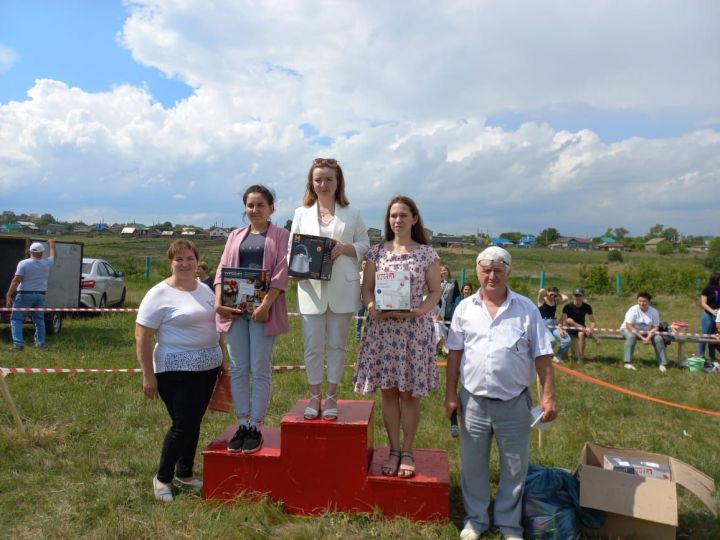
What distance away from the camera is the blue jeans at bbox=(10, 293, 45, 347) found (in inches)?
348

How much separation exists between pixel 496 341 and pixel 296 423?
142 centimetres

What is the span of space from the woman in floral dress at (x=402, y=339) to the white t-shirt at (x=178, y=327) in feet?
3.57

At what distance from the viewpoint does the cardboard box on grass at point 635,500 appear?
3258mm

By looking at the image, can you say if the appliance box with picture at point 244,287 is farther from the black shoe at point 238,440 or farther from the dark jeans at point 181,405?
the black shoe at point 238,440

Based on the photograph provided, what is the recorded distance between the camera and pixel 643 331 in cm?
959

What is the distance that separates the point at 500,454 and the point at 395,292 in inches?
46.9

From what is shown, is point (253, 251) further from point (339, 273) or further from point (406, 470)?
point (406, 470)

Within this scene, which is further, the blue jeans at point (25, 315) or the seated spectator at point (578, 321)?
the seated spectator at point (578, 321)

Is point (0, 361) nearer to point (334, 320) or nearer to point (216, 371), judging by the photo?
point (216, 371)

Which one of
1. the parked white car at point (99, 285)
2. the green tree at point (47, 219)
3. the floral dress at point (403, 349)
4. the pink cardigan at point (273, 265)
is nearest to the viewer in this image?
the floral dress at point (403, 349)

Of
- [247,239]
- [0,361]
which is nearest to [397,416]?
[247,239]

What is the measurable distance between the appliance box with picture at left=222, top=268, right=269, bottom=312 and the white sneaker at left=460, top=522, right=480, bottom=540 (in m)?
1.93

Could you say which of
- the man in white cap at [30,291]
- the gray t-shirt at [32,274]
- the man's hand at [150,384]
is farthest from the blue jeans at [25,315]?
the man's hand at [150,384]

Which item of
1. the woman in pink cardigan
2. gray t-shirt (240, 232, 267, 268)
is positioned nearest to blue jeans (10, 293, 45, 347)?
the woman in pink cardigan
